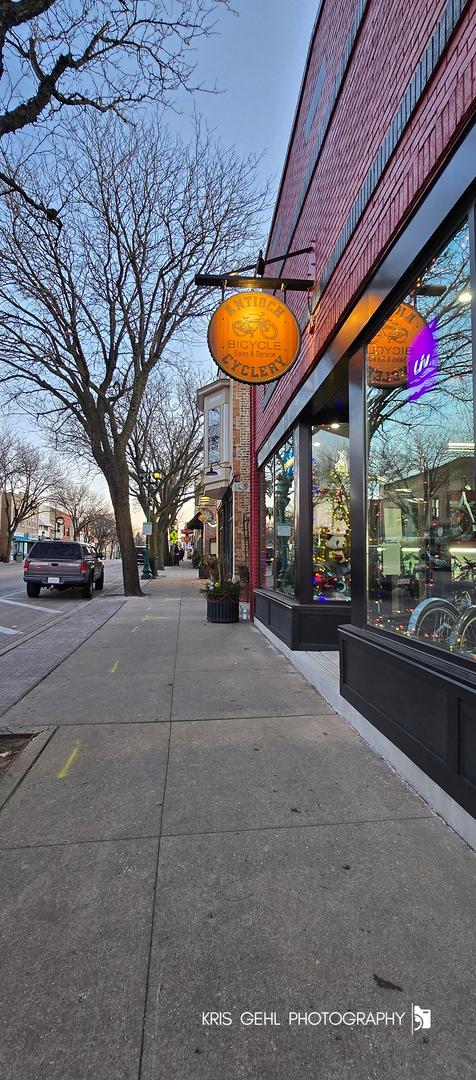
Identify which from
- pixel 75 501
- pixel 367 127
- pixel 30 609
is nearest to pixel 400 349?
pixel 367 127

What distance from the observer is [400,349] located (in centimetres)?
A: 424

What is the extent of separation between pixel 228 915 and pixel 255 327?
5508 millimetres

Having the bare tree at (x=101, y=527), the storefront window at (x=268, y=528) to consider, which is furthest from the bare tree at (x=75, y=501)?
the storefront window at (x=268, y=528)

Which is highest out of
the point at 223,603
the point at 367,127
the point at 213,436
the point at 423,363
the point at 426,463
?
the point at 213,436

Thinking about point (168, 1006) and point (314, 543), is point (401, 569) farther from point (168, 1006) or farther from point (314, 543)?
point (168, 1006)

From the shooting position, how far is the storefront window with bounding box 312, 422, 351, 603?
7129 millimetres

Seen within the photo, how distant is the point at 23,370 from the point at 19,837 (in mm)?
15023

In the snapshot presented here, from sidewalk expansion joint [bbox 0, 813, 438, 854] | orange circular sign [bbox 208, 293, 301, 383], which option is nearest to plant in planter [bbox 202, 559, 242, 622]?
orange circular sign [bbox 208, 293, 301, 383]

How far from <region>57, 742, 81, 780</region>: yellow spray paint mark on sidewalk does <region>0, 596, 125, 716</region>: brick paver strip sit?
1285 millimetres

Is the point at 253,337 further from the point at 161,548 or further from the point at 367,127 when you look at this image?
the point at 161,548

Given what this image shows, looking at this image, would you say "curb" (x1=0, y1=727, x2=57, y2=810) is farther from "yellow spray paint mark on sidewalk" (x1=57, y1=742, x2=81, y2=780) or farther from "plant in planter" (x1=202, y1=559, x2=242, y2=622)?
"plant in planter" (x1=202, y1=559, x2=242, y2=622)

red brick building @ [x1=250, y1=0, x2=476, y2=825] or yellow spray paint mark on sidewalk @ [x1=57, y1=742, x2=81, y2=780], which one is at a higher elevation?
red brick building @ [x1=250, y1=0, x2=476, y2=825]

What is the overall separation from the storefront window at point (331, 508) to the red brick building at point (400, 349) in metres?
0.31

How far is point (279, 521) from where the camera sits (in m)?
8.64
